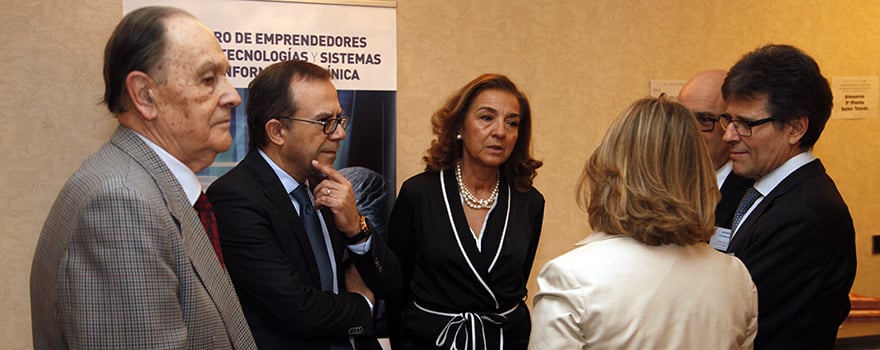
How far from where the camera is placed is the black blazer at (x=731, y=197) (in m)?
2.79

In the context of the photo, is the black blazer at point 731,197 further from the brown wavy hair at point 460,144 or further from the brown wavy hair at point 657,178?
the brown wavy hair at point 657,178

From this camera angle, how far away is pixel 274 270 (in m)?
2.04

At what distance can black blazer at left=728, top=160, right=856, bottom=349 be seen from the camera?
205 cm

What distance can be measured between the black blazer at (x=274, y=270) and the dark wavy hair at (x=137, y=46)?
525 mm

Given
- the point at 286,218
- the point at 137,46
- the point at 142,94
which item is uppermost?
the point at 137,46

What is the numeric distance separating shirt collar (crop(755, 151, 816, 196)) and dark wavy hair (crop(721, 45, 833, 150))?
4cm

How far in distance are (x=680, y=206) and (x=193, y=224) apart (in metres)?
1.10

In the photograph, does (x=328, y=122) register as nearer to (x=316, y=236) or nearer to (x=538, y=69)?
(x=316, y=236)

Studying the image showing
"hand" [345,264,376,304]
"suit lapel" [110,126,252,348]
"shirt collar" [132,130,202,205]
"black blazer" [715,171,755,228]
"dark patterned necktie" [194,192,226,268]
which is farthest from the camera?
"black blazer" [715,171,755,228]

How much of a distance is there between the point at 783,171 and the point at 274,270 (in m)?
1.56

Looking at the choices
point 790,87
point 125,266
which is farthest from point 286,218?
point 790,87

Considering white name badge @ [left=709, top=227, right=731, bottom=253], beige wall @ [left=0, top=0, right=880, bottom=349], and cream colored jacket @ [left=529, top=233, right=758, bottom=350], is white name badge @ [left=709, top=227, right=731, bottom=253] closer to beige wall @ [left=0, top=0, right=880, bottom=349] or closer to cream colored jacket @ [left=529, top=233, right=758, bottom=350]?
cream colored jacket @ [left=529, top=233, right=758, bottom=350]

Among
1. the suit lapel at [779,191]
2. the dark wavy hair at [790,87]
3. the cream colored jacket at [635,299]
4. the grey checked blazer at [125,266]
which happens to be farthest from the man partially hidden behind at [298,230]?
the dark wavy hair at [790,87]

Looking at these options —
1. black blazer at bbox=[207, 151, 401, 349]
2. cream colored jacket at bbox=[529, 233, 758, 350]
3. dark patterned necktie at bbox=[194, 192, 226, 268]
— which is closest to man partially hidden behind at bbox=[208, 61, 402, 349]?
black blazer at bbox=[207, 151, 401, 349]
